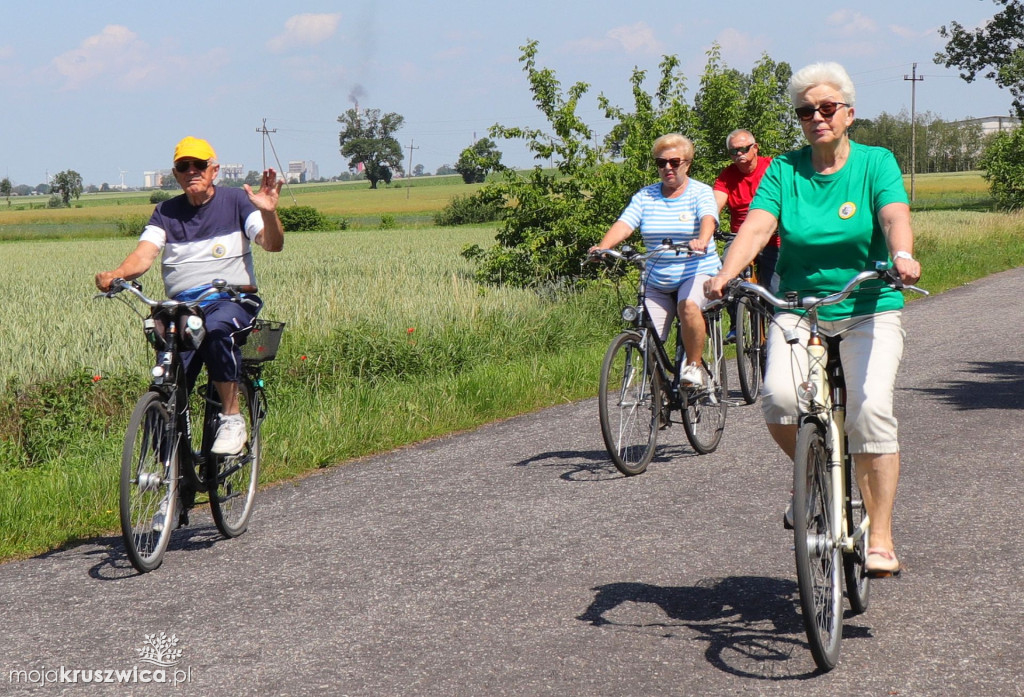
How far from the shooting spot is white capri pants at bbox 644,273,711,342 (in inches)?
299

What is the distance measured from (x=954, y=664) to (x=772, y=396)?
1068mm

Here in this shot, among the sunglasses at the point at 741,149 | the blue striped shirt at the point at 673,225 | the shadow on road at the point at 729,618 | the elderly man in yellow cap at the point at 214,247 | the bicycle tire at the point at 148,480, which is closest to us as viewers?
the shadow on road at the point at 729,618

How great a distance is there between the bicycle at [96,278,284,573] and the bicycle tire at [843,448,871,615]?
9.72ft

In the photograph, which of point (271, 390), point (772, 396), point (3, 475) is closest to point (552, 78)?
point (271, 390)

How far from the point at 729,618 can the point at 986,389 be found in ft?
20.2

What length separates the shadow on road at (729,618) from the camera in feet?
13.3

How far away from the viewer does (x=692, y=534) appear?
18.7 feet

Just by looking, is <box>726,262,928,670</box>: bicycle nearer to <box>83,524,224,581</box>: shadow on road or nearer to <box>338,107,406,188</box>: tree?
<box>83,524,224,581</box>: shadow on road

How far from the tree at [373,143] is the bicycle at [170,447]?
152 meters

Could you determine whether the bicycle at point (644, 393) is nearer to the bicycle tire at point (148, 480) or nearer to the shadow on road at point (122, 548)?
the shadow on road at point (122, 548)

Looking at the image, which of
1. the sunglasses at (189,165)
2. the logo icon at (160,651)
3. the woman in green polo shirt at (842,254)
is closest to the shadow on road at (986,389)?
the woman in green polo shirt at (842,254)

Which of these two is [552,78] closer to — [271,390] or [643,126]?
[643,126]

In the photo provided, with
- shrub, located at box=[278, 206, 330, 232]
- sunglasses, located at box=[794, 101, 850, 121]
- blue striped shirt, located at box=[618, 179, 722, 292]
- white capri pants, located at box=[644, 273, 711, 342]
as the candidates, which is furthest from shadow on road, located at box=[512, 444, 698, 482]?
shrub, located at box=[278, 206, 330, 232]

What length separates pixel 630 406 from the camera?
7.25 metres
